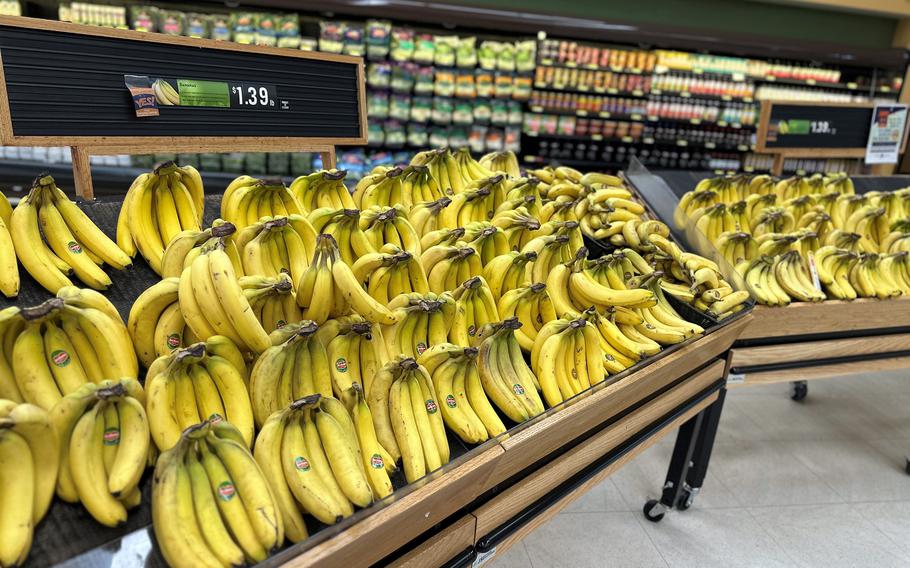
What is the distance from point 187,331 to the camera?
48.9 inches

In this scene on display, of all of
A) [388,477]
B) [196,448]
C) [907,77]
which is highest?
[907,77]

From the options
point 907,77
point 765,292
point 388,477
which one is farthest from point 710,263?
point 907,77

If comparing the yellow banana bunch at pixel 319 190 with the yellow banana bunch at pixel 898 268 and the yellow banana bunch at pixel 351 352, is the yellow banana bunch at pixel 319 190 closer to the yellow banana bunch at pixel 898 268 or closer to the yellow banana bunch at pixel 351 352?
the yellow banana bunch at pixel 351 352

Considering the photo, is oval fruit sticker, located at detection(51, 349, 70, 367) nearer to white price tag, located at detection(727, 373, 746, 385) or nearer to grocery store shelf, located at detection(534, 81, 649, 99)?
white price tag, located at detection(727, 373, 746, 385)

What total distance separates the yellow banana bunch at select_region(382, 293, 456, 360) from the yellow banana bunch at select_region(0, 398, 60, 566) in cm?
72

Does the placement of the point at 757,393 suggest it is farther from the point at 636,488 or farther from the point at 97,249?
the point at 97,249

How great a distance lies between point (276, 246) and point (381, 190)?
65cm

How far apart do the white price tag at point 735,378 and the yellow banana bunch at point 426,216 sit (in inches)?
56.6

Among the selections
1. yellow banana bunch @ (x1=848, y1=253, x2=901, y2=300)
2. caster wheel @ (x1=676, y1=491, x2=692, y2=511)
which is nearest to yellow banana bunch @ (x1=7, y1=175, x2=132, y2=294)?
caster wheel @ (x1=676, y1=491, x2=692, y2=511)

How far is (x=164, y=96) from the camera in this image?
5.68ft

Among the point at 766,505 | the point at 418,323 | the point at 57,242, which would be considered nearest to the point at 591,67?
the point at 766,505

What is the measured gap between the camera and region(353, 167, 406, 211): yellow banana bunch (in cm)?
199

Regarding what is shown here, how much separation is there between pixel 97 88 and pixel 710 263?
2302 mm

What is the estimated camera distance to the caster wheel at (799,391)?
3.63m
